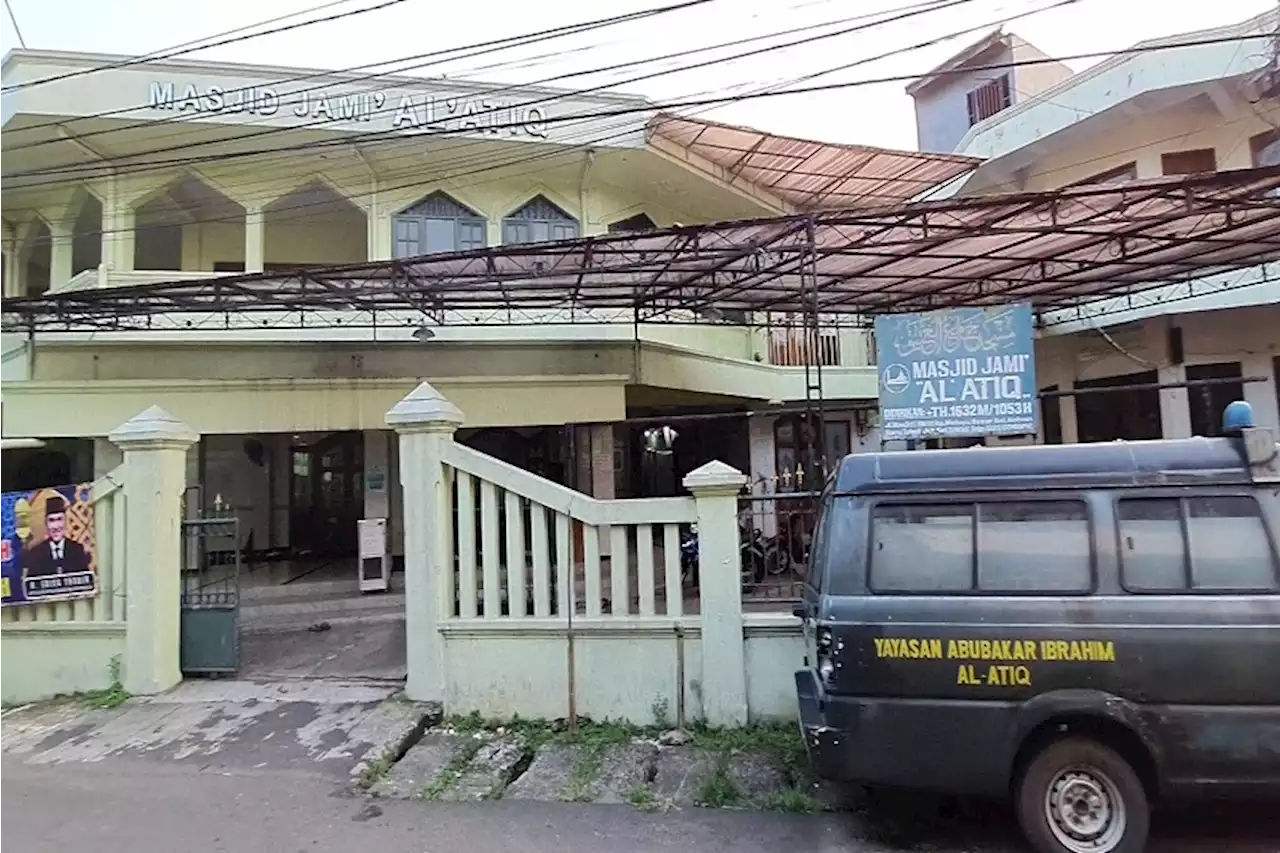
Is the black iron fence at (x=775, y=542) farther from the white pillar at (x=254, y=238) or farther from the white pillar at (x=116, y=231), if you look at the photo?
the white pillar at (x=116, y=231)

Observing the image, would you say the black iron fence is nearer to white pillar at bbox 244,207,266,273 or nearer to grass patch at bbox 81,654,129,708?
grass patch at bbox 81,654,129,708

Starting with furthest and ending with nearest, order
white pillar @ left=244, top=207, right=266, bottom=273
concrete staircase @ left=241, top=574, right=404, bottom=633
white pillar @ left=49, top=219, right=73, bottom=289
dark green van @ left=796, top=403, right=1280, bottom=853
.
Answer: white pillar @ left=49, top=219, right=73, bottom=289 < white pillar @ left=244, top=207, right=266, bottom=273 < concrete staircase @ left=241, top=574, right=404, bottom=633 < dark green van @ left=796, top=403, right=1280, bottom=853

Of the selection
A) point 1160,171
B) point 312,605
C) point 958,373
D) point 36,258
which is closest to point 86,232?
point 36,258

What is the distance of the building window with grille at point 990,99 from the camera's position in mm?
19250

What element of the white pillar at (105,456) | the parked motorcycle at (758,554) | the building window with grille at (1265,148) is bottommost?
the parked motorcycle at (758,554)

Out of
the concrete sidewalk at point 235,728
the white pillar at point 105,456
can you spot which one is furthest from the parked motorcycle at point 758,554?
the white pillar at point 105,456

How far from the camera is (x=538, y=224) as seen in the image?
13.6 meters

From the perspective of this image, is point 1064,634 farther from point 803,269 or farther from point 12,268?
point 12,268

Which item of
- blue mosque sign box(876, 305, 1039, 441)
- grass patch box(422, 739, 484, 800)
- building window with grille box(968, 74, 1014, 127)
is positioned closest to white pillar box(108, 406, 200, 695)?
grass patch box(422, 739, 484, 800)

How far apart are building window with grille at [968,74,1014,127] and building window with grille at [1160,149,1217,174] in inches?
265

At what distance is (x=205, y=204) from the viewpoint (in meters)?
13.3

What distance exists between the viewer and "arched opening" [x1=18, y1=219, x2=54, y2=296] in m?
13.5

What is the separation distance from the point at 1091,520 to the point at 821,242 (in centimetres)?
588

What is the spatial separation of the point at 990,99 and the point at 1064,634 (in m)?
19.1
